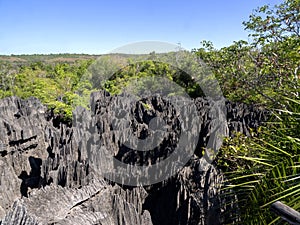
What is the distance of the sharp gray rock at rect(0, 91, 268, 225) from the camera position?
2.75 m

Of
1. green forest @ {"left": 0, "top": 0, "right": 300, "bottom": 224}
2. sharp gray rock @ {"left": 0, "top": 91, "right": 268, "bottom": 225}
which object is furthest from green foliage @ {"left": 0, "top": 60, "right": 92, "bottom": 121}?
sharp gray rock @ {"left": 0, "top": 91, "right": 268, "bottom": 225}

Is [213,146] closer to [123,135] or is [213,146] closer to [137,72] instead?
[123,135]

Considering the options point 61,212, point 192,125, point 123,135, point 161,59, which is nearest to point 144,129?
point 123,135

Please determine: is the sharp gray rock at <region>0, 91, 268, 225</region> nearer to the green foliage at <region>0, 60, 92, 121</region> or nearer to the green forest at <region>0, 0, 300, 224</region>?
the green forest at <region>0, 0, 300, 224</region>

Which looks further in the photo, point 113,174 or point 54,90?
point 54,90

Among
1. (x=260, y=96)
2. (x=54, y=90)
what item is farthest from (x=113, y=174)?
(x=54, y=90)

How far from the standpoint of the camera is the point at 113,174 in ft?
16.4

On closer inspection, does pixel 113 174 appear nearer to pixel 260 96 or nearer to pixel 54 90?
pixel 260 96

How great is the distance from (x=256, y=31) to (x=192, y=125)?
3381 mm

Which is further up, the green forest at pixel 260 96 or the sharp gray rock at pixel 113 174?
the green forest at pixel 260 96

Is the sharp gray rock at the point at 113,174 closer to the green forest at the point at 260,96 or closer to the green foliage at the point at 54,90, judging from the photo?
the green forest at the point at 260,96

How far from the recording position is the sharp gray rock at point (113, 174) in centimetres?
275

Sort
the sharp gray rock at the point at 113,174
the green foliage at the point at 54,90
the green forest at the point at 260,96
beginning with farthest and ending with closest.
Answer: the green foliage at the point at 54,90 → the sharp gray rock at the point at 113,174 → the green forest at the point at 260,96

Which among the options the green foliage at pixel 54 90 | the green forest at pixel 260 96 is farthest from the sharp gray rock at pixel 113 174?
the green foliage at pixel 54 90
